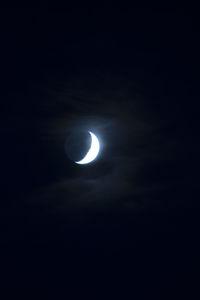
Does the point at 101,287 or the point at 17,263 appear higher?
the point at 17,263

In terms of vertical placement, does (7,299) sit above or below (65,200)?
below

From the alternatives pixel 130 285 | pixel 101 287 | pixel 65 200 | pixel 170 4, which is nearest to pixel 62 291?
pixel 101 287

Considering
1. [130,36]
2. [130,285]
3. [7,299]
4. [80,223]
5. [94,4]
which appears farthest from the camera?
[130,285]

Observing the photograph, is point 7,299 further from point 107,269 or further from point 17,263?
point 107,269

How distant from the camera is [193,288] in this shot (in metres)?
5.59

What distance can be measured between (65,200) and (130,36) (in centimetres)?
248

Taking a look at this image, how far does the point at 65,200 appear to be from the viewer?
4.43 metres

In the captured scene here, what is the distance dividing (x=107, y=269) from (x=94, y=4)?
14.1ft

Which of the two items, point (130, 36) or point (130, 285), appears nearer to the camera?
point (130, 36)

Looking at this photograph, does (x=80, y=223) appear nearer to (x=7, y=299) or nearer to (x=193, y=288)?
(x=7, y=299)

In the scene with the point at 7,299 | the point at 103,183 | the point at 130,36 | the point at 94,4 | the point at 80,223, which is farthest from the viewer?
the point at 7,299

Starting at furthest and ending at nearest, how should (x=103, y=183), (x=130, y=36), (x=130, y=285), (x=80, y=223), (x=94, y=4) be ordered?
(x=130, y=285), (x=80, y=223), (x=103, y=183), (x=130, y=36), (x=94, y=4)

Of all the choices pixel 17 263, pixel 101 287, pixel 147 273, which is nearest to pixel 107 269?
pixel 101 287

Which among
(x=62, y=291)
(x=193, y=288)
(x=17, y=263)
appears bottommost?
(x=193, y=288)
